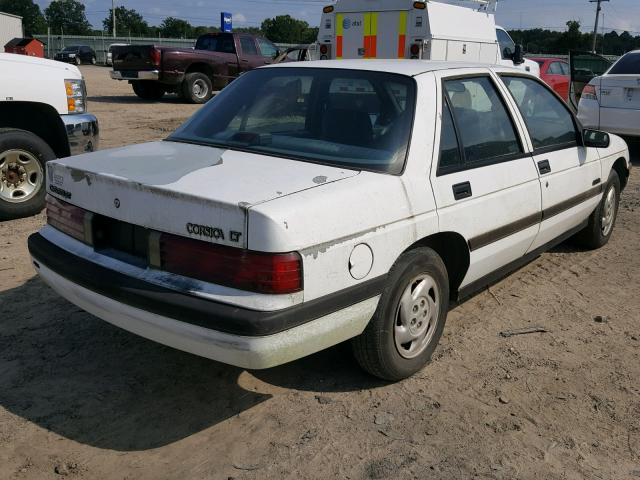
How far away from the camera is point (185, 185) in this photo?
113 inches

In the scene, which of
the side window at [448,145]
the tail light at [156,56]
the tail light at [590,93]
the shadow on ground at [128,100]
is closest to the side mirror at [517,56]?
the tail light at [590,93]

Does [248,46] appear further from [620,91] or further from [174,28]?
[174,28]

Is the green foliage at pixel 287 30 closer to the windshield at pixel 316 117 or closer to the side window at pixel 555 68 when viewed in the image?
the side window at pixel 555 68

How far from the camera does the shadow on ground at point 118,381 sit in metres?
3.03

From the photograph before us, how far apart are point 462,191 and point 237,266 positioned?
1.39 meters

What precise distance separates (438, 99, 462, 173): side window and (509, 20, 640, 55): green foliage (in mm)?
48329

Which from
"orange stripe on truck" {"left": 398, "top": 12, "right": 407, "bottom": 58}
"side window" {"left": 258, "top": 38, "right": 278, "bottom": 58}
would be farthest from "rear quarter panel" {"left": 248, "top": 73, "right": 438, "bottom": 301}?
"side window" {"left": 258, "top": 38, "right": 278, "bottom": 58}

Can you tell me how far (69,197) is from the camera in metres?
3.30

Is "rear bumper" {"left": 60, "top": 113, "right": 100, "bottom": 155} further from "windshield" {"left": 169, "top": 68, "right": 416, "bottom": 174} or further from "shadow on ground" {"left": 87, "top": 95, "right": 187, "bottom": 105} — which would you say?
"shadow on ground" {"left": 87, "top": 95, "right": 187, "bottom": 105}

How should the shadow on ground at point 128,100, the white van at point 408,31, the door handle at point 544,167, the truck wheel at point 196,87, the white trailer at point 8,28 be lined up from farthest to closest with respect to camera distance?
1. the white trailer at point 8,28
2. the shadow on ground at point 128,100
3. the truck wheel at point 196,87
4. the white van at point 408,31
5. the door handle at point 544,167

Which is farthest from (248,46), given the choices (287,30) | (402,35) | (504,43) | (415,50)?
(287,30)

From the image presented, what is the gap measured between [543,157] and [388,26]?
7.01 metres

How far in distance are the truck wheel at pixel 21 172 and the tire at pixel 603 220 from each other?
15.4 feet

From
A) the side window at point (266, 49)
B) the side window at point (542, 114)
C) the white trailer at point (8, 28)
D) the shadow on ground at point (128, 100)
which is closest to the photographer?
the side window at point (542, 114)
